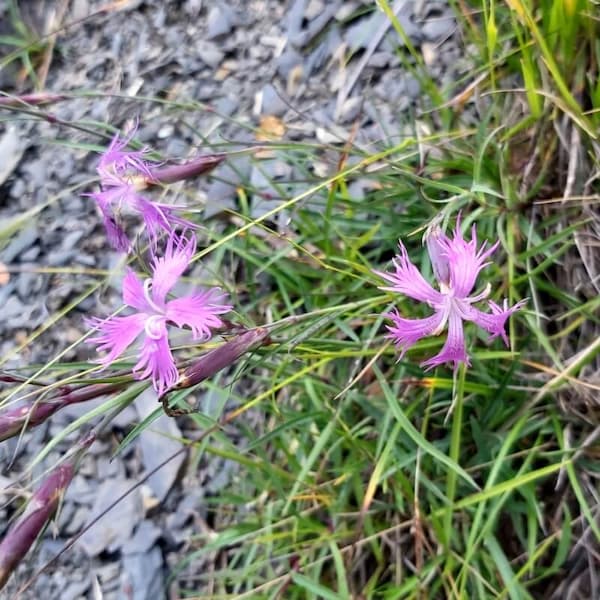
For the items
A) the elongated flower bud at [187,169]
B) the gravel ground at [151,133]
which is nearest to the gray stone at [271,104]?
the gravel ground at [151,133]

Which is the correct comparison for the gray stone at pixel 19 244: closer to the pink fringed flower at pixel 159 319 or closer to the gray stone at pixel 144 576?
the gray stone at pixel 144 576

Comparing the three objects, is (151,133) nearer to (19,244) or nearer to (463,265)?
(19,244)

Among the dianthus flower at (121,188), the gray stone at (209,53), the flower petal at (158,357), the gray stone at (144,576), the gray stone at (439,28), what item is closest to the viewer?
the flower petal at (158,357)

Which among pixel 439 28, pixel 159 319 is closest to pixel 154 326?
pixel 159 319

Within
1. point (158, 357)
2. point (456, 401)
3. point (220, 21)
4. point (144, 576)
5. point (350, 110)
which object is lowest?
point (144, 576)

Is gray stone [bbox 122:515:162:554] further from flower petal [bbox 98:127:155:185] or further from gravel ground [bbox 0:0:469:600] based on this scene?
flower petal [bbox 98:127:155:185]

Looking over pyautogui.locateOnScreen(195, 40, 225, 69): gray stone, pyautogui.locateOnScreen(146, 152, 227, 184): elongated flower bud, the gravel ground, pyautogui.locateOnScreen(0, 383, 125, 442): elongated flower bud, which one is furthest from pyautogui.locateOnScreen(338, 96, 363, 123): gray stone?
pyautogui.locateOnScreen(0, 383, 125, 442): elongated flower bud

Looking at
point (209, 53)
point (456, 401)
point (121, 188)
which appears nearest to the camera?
point (121, 188)
